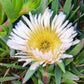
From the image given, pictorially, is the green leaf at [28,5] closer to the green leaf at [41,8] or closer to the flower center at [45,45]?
the green leaf at [41,8]

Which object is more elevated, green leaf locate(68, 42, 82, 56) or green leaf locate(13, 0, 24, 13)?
green leaf locate(13, 0, 24, 13)

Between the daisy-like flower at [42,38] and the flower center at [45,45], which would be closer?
the daisy-like flower at [42,38]

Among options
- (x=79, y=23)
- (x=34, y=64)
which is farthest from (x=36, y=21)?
(x=79, y=23)

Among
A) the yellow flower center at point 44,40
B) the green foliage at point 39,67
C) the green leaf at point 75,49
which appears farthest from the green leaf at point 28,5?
the green leaf at point 75,49

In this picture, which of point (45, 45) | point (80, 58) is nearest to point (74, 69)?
point (80, 58)

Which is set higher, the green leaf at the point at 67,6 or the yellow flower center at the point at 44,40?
the green leaf at the point at 67,6

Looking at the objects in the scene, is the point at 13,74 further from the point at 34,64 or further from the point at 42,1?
the point at 42,1

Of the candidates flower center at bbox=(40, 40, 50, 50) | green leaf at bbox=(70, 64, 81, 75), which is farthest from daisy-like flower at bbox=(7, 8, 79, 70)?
green leaf at bbox=(70, 64, 81, 75)

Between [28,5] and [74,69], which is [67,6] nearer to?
[28,5]

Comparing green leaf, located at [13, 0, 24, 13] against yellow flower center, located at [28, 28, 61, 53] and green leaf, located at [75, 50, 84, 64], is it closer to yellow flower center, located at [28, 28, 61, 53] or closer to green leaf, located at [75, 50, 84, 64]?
yellow flower center, located at [28, 28, 61, 53]

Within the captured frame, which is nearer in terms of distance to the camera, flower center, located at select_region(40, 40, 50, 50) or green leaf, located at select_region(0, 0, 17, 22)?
green leaf, located at select_region(0, 0, 17, 22)
